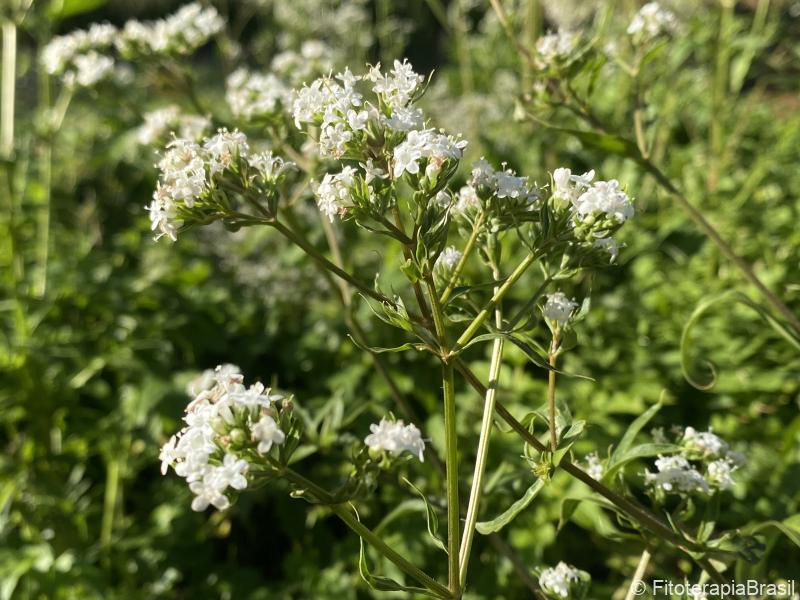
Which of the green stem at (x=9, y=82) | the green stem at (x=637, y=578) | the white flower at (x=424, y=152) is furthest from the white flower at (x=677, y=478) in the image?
the green stem at (x=9, y=82)

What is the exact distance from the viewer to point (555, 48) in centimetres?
175

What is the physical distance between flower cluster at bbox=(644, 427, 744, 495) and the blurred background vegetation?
0.84ft

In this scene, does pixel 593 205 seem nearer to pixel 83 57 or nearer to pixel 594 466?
pixel 594 466

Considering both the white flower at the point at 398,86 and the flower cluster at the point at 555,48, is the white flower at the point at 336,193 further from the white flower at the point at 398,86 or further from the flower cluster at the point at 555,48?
the flower cluster at the point at 555,48

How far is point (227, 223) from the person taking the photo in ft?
3.96

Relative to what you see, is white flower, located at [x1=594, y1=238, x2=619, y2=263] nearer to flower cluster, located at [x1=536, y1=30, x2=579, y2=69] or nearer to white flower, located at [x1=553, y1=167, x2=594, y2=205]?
white flower, located at [x1=553, y1=167, x2=594, y2=205]

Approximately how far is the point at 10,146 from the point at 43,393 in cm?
108

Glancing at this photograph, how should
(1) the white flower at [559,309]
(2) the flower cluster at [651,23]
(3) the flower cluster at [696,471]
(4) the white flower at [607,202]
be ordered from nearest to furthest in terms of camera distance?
(4) the white flower at [607,202], (1) the white flower at [559,309], (3) the flower cluster at [696,471], (2) the flower cluster at [651,23]

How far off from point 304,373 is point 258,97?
1.18m

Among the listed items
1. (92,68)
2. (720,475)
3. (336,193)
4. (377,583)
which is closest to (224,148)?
(336,193)

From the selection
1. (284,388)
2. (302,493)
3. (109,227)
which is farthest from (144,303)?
(302,493)

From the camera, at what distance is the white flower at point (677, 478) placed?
4.37 ft

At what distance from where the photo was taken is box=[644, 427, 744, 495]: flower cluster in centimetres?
134

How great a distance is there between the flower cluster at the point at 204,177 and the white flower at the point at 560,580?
0.89 metres
